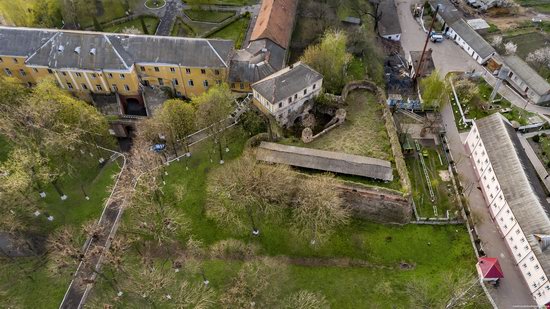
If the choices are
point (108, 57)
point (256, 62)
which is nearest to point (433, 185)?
point (256, 62)

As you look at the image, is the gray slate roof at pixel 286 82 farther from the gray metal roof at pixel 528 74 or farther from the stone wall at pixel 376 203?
the gray metal roof at pixel 528 74

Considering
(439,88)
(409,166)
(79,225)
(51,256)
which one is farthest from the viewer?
(439,88)

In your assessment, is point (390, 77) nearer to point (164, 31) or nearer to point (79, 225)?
point (164, 31)

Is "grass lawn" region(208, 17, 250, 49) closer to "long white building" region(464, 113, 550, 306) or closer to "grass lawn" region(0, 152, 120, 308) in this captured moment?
"grass lawn" region(0, 152, 120, 308)

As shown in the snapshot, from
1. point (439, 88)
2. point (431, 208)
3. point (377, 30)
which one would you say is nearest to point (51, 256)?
point (431, 208)

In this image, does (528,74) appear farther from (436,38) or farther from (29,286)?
(29,286)
